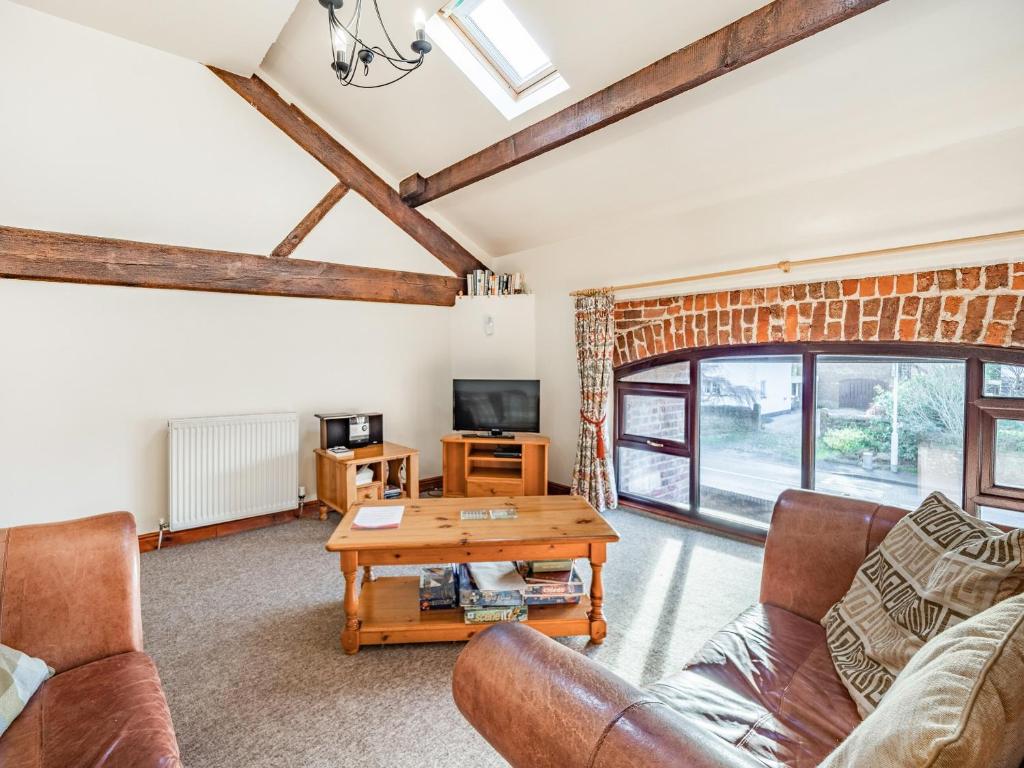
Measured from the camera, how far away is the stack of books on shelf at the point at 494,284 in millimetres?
4848

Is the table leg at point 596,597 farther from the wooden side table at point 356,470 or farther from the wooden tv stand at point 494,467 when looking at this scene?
the wooden side table at point 356,470

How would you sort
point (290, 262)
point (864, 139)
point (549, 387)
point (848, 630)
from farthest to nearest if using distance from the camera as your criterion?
point (549, 387)
point (290, 262)
point (864, 139)
point (848, 630)

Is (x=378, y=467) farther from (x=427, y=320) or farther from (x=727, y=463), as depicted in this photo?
(x=727, y=463)

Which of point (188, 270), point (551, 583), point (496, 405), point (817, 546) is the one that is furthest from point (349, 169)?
point (817, 546)

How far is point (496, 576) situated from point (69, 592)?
156cm

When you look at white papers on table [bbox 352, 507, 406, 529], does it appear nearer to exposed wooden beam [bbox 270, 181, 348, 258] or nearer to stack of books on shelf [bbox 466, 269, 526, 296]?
exposed wooden beam [bbox 270, 181, 348, 258]

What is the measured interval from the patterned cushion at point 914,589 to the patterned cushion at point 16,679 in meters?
2.07

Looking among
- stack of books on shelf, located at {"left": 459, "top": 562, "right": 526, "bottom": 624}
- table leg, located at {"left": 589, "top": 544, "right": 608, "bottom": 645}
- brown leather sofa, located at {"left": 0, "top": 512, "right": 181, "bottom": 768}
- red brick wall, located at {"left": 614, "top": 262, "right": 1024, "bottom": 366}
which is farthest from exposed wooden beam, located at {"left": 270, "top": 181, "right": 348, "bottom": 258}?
table leg, located at {"left": 589, "top": 544, "right": 608, "bottom": 645}

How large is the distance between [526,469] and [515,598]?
2002 millimetres

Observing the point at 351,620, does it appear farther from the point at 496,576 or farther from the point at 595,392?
the point at 595,392

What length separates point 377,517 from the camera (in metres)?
2.35

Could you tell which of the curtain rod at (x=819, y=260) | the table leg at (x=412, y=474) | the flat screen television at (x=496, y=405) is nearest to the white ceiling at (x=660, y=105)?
the curtain rod at (x=819, y=260)

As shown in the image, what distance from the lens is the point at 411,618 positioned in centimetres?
222

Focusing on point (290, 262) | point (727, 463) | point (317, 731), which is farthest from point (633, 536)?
point (290, 262)
